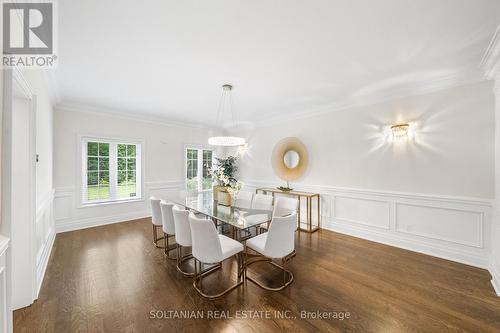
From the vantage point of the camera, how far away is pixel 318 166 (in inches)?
174

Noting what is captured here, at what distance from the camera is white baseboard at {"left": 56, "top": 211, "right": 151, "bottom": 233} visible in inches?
156

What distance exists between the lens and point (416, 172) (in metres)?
3.19


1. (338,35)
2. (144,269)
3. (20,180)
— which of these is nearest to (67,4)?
(20,180)

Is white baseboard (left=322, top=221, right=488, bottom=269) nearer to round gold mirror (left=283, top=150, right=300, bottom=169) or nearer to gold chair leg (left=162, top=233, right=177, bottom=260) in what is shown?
round gold mirror (left=283, top=150, right=300, bottom=169)

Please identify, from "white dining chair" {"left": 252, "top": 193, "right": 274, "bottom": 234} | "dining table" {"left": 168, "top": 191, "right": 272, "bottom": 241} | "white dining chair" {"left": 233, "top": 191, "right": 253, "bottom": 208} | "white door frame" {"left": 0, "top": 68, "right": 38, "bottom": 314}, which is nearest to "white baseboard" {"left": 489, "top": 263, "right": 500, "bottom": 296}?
"dining table" {"left": 168, "top": 191, "right": 272, "bottom": 241}

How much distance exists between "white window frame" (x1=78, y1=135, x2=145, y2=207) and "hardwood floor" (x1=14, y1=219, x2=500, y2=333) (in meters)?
1.53

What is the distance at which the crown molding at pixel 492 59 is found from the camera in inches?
78.7

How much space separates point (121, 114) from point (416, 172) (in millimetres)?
6194

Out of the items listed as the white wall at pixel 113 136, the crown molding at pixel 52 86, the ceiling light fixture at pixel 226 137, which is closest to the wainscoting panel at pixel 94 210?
the white wall at pixel 113 136

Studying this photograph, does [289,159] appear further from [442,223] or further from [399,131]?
[442,223]

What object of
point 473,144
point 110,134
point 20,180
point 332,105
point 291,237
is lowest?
point 291,237

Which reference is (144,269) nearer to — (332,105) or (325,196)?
(325,196)

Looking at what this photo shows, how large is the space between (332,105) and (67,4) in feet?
13.5

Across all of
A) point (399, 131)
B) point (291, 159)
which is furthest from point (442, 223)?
point (291, 159)
